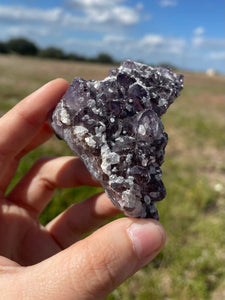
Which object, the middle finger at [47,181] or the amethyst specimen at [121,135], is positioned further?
the middle finger at [47,181]

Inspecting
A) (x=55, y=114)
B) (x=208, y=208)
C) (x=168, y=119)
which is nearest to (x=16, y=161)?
(x=55, y=114)

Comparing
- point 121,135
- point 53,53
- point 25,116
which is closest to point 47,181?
point 25,116

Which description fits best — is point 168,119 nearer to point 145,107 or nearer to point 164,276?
point 164,276

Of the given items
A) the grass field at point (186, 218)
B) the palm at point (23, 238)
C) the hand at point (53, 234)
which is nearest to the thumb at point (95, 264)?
the hand at point (53, 234)

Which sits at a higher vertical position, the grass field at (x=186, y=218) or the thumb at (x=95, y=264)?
the thumb at (x=95, y=264)

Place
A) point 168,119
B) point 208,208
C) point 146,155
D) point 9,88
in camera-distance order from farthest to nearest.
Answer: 1. point 9,88
2. point 168,119
3. point 208,208
4. point 146,155

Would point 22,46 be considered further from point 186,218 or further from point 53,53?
point 186,218

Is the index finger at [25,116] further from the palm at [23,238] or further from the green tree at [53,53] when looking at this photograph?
the green tree at [53,53]

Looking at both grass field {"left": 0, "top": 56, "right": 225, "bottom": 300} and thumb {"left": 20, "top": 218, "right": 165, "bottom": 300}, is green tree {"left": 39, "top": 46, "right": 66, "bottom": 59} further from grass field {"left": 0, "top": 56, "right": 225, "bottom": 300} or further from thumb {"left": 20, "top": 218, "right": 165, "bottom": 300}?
thumb {"left": 20, "top": 218, "right": 165, "bottom": 300}
